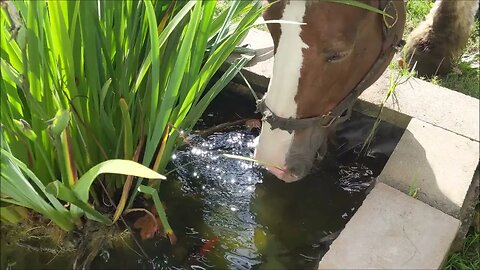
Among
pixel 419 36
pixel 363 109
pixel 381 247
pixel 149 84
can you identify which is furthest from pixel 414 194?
pixel 419 36

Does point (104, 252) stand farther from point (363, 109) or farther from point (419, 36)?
point (419, 36)

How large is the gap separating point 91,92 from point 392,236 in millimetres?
790

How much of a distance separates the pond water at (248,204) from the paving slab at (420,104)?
0.17 ft

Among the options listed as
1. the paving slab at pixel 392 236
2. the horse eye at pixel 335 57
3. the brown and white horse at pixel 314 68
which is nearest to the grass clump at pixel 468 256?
the paving slab at pixel 392 236

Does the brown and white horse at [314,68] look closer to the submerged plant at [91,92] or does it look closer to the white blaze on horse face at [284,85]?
the white blaze on horse face at [284,85]

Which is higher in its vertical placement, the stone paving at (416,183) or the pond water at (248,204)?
the stone paving at (416,183)

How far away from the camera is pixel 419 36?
229 centimetres

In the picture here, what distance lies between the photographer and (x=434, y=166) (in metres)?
1.64

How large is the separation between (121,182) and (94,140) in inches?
6.5

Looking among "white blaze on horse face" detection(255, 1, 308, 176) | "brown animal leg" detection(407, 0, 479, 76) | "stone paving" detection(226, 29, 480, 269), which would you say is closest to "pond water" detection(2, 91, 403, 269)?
"stone paving" detection(226, 29, 480, 269)

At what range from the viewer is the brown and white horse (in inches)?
49.6

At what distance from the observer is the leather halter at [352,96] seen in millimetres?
1404

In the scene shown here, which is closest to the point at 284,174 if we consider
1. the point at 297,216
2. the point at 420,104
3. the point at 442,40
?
the point at 297,216

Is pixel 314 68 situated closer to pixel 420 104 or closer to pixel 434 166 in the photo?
pixel 434 166
